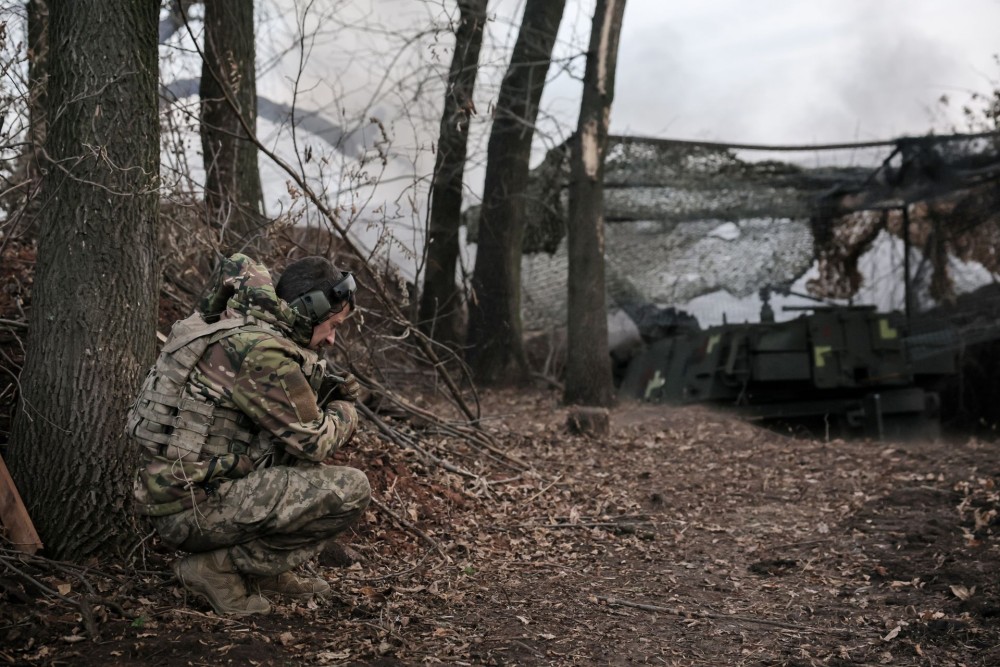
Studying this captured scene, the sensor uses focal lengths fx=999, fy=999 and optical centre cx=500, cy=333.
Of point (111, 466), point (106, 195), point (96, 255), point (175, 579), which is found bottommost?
point (175, 579)

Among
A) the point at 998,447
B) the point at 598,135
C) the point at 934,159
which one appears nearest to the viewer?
the point at 998,447

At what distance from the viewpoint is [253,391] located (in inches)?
151

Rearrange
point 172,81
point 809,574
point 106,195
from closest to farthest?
point 106,195 < point 809,574 < point 172,81

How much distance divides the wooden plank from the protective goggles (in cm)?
149

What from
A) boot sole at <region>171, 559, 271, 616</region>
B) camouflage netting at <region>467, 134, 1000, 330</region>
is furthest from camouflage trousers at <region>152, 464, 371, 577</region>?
camouflage netting at <region>467, 134, 1000, 330</region>

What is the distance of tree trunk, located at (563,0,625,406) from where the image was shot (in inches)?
433

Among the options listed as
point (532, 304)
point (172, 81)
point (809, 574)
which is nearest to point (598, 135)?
point (532, 304)

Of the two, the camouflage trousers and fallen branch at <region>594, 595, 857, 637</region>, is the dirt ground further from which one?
the camouflage trousers

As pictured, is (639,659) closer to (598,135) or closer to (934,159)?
(598,135)

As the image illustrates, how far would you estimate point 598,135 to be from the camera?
11.0 meters

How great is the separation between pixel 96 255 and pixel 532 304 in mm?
9787

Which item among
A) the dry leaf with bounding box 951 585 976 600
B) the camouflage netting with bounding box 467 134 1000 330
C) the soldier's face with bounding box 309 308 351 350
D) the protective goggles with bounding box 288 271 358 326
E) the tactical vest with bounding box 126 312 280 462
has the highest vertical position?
the camouflage netting with bounding box 467 134 1000 330

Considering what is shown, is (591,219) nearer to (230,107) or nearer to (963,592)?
(230,107)

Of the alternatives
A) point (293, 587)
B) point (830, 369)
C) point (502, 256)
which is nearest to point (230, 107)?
point (293, 587)
